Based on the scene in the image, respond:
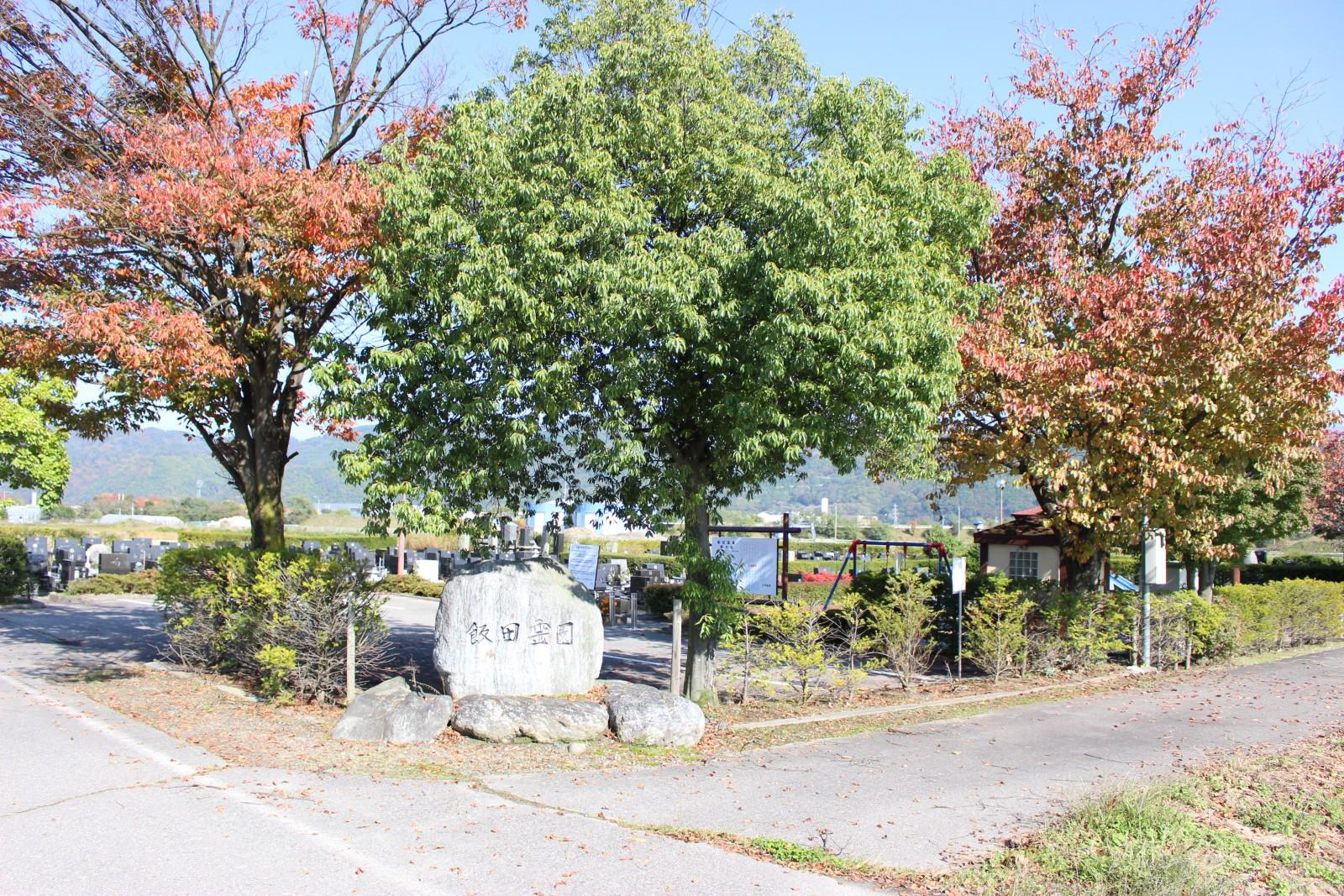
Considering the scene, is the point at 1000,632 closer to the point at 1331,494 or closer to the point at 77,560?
the point at 1331,494

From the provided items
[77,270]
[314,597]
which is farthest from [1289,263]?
[77,270]

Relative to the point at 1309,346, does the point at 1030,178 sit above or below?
above

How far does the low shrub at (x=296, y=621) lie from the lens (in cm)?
1020

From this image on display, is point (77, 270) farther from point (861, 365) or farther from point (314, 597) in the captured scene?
point (861, 365)

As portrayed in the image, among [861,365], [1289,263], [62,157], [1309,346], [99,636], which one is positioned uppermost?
[62,157]

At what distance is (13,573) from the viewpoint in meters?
21.9

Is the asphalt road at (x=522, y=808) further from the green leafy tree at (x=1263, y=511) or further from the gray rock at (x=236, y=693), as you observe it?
the green leafy tree at (x=1263, y=511)

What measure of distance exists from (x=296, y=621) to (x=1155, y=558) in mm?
13471

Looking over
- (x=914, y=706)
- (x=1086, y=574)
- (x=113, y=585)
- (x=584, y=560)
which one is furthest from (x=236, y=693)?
(x=113, y=585)

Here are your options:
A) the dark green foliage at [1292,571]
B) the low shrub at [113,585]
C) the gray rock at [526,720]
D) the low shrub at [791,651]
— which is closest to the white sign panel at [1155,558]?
the low shrub at [791,651]

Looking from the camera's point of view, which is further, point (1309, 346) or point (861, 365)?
point (1309, 346)

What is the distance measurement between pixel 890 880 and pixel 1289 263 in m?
11.8

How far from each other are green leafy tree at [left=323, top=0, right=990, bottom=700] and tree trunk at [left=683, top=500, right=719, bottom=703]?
0.21ft

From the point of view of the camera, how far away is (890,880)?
17.9ft
